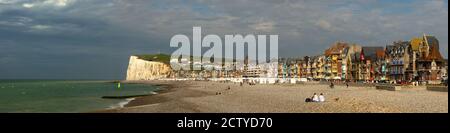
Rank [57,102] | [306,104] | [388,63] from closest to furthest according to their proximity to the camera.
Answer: [306,104] → [57,102] → [388,63]

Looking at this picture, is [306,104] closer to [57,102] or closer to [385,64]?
[57,102]

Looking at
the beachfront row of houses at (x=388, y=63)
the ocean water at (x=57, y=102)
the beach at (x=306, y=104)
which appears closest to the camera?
the beach at (x=306, y=104)

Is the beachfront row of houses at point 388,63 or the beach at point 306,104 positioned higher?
the beachfront row of houses at point 388,63

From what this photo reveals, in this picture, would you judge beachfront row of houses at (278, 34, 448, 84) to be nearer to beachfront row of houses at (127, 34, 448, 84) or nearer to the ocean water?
beachfront row of houses at (127, 34, 448, 84)

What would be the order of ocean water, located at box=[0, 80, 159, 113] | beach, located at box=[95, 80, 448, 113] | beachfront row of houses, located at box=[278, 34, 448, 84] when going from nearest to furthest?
beach, located at box=[95, 80, 448, 113], ocean water, located at box=[0, 80, 159, 113], beachfront row of houses, located at box=[278, 34, 448, 84]

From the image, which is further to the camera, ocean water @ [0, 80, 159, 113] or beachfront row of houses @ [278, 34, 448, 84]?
beachfront row of houses @ [278, 34, 448, 84]

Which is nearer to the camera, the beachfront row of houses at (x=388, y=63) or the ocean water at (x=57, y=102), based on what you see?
the ocean water at (x=57, y=102)

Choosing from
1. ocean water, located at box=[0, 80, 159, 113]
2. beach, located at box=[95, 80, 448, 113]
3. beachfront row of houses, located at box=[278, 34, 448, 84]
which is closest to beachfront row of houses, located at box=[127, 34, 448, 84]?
beachfront row of houses, located at box=[278, 34, 448, 84]

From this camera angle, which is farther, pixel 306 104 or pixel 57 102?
pixel 57 102

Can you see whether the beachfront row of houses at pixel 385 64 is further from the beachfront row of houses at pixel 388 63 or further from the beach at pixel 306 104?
the beach at pixel 306 104

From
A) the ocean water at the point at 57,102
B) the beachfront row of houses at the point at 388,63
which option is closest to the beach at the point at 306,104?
the ocean water at the point at 57,102

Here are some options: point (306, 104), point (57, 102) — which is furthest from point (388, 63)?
point (306, 104)
